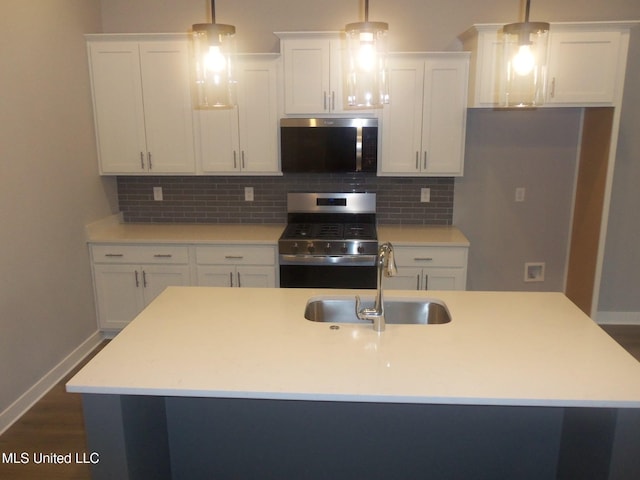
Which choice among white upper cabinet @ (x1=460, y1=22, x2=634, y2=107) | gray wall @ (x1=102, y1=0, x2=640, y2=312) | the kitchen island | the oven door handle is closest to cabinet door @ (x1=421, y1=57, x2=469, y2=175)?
white upper cabinet @ (x1=460, y1=22, x2=634, y2=107)

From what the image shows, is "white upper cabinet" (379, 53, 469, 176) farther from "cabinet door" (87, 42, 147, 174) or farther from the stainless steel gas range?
"cabinet door" (87, 42, 147, 174)

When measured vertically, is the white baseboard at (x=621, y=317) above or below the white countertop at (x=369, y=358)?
below

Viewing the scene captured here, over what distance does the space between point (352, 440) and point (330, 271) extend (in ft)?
5.58

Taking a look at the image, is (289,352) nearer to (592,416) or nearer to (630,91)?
(592,416)

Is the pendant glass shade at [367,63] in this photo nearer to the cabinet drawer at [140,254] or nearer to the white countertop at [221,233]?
the white countertop at [221,233]


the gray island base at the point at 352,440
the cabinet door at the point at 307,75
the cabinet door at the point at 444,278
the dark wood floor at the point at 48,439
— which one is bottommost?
the dark wood floor at the point at 48,439

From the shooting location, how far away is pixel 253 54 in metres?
3.61

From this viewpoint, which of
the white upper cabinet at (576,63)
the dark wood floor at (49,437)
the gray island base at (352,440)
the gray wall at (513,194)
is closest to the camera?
the gray island base at (352,440)

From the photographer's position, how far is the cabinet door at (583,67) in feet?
11.0

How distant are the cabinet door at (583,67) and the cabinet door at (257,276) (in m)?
2.34

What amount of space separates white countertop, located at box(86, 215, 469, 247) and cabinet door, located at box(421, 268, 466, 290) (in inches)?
8.1

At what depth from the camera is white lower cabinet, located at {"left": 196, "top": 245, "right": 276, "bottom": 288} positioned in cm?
363

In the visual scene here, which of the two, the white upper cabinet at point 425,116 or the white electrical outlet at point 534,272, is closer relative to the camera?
the white upper cabinet at point 425,116

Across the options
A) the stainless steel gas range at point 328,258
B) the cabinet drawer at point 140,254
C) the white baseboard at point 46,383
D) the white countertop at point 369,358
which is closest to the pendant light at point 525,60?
the white countertop at point 369,358
